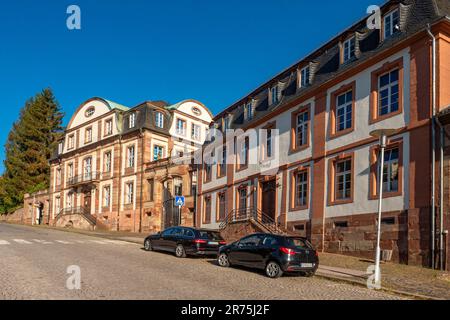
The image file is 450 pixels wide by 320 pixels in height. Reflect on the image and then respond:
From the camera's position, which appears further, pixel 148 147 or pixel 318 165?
pixel 148 147

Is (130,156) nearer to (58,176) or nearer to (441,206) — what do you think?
(58,176)

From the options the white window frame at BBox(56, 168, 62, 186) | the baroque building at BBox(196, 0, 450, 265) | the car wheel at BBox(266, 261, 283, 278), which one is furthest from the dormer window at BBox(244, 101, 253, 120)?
the white window frame at BBox(56, 168, 62, 186)

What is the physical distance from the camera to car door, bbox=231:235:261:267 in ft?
49.0

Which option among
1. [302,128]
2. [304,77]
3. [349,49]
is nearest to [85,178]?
[302,128]

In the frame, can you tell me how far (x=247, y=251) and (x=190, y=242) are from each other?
444 cm

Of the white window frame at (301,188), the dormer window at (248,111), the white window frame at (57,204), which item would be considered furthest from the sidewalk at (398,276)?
the white window frame at (57,204)

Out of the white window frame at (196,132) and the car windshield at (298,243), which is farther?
the white window frame at (196,132)

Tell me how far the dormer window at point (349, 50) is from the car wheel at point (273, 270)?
11.1 m

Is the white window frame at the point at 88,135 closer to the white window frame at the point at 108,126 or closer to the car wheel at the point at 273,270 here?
the white window frame at the point at 108,126

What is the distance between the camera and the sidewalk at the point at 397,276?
11682 mm
